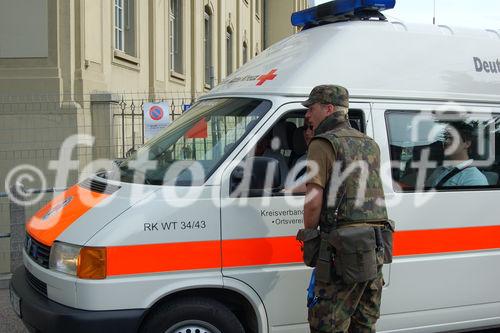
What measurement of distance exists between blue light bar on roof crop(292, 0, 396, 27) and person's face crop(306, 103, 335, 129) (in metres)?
1.37

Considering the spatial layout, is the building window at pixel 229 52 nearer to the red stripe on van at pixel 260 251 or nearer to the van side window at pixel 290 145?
the van side window at pixel 290 145

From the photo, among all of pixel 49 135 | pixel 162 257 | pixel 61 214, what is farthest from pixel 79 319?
pixel 49 135

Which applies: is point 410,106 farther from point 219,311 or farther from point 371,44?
point 219,311

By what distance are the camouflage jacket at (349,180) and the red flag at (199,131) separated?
1041 mm

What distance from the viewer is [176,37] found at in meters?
18.0

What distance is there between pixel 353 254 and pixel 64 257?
5.91 feet

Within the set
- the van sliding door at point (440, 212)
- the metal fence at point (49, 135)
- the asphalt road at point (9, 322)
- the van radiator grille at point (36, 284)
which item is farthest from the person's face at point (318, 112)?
the metal fence at point (49, 135)

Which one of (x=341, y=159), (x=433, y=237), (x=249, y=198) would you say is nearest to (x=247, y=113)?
(x=249, y=198)

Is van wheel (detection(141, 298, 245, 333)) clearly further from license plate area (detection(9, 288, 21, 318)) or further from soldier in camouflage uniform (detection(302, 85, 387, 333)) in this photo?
license plate area (detection(9, 288, 21, 318))

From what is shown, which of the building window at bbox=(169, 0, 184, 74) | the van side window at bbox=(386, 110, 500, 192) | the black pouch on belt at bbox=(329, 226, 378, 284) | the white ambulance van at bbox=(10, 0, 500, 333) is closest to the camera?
the black pouch on belt at bbox=(329, 226, 378, 284)

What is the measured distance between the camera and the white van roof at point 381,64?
4176mm

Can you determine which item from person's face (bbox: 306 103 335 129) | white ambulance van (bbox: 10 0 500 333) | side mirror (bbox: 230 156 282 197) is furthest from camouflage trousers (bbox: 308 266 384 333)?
person's face (bbox: 306 103 335 129)

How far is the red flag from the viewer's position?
423 cm

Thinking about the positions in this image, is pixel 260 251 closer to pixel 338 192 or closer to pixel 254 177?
pixel 254 177
